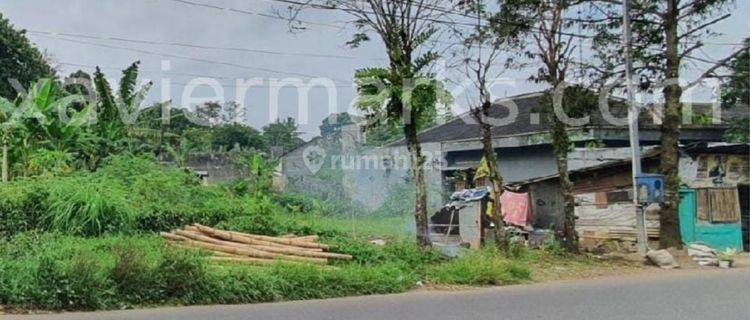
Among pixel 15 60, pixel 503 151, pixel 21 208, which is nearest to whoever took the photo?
pixel 21 208

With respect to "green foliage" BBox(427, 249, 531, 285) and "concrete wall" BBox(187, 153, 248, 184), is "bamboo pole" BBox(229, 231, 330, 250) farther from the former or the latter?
"concrete wall" BBox(187, 153, 248, 184)

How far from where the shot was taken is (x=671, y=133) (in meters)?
13.9

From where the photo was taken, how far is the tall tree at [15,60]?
31.1 meters

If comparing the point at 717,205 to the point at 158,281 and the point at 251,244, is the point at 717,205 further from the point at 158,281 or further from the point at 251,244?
the point at 158,281

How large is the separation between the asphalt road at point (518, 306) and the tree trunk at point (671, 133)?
428 centimetres

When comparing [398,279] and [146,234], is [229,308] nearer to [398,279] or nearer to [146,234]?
[398,279]

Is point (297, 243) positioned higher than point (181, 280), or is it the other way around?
point (297, 243)

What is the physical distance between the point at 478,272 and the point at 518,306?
206 centimetres

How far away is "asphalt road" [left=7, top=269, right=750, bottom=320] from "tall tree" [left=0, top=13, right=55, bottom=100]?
27.2 m

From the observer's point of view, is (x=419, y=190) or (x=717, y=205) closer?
(x=419, y=190)

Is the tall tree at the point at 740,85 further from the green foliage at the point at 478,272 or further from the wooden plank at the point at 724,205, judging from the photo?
the green foliage at the point at 478,272

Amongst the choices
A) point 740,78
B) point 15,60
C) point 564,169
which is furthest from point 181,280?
point 15,60

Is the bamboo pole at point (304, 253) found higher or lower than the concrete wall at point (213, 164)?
lower

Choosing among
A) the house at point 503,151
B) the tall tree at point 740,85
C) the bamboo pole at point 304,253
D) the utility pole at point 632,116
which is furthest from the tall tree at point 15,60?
the tall tree at point 740,85
